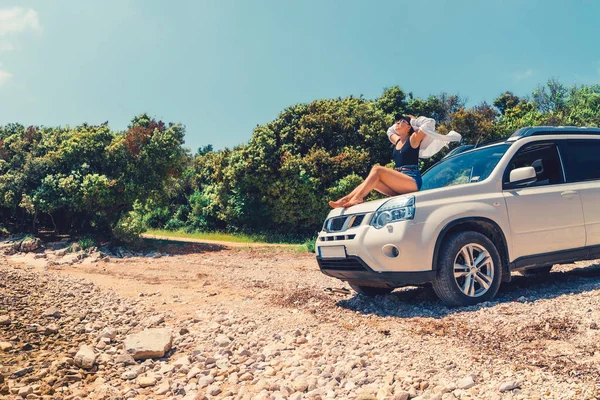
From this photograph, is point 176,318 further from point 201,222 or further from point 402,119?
point 201,222

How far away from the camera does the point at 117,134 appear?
17422mm

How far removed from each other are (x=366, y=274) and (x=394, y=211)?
2.52 ft

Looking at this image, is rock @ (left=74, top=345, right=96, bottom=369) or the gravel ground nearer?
the gravel ground

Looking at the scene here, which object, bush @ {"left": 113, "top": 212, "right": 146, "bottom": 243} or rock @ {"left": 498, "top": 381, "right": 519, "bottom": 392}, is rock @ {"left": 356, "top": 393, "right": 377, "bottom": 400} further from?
bush @ {"left": 113, "top": 212, "right": 146, "bottom": 243}

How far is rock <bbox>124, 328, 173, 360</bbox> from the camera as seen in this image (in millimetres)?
4238

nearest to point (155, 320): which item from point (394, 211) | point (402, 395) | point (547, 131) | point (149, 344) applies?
point (149, 344)

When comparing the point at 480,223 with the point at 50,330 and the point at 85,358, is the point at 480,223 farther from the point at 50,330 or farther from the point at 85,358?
the point at 50,330

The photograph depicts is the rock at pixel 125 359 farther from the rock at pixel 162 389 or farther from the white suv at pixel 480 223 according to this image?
the white suv at pixel 480 223

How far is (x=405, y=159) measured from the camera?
5.77 m

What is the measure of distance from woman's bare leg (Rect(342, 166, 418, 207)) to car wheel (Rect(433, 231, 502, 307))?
93 centimetres

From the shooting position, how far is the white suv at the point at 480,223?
467 cm

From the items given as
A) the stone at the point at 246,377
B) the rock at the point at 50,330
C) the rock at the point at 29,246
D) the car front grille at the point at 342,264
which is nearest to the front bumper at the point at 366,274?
the car front grille at the point at 342,264

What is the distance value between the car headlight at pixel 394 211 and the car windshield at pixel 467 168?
3.29 feet

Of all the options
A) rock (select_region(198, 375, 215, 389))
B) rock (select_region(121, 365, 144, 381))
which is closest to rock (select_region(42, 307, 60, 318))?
rock (select_region(121, 365, 144, 381))
